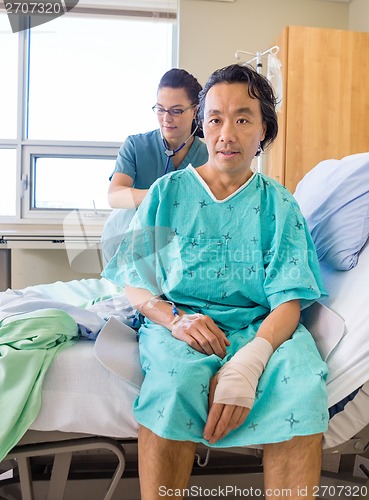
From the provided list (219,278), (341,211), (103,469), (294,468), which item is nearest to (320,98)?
(341,211)

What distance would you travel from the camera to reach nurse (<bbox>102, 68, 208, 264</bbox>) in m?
1.68

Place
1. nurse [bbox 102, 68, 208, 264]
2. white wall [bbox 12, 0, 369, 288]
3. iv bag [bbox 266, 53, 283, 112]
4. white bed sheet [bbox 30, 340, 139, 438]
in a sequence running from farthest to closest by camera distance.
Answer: white wall [bbox 12, 0, 369, 288]
iv bag [bbox 266, 53, 283, 112]
nurse [bbox 102, 68, 208, 264]
white bed sheet [bbox 30, 340, 139, 438]

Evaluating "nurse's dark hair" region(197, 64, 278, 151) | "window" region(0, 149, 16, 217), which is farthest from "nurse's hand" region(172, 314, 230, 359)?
"window" region(0, 149, 16, 217)

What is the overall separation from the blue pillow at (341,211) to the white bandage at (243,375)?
16.2 inches

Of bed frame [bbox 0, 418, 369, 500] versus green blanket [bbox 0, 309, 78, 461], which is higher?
green blanket [bbox 0, 309, 78, 461]

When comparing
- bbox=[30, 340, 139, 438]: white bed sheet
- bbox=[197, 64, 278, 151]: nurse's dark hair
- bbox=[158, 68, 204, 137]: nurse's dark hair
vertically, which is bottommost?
bbox=[30, 340, 139, 438]: white bed sheet

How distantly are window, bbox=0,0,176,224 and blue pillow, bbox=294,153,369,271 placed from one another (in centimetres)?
235

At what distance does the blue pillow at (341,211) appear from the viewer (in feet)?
4.13

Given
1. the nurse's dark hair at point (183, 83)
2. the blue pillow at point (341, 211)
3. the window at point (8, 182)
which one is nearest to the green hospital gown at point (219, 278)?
the blue pillow at point (341, 211)

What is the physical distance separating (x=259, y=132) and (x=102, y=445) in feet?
2.72

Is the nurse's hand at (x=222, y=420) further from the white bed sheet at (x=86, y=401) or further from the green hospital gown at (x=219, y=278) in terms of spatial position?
the white bed sheet at (x=86, y=401)

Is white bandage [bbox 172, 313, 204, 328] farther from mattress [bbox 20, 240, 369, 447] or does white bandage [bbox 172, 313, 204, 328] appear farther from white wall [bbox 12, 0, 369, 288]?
white wall [bbox 12, 0, 369, 288]

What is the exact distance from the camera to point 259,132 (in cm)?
126

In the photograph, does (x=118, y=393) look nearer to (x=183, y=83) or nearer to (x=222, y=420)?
(x=222, y=420)
